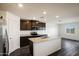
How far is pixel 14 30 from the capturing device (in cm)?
343

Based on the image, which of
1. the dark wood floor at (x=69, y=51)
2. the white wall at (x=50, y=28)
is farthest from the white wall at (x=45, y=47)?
the white wall at (x=50, y=28)

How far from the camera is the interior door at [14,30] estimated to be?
3.03 meters

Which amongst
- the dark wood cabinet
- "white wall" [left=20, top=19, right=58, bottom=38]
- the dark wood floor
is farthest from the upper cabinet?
the dark wood floor

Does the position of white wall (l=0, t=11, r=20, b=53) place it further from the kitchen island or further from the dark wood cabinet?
the kitchen island

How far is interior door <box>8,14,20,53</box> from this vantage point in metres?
3.03

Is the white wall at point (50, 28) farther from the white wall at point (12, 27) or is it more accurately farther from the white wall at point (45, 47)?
the white wall at point (12, 27)

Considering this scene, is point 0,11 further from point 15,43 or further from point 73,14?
point 73,14

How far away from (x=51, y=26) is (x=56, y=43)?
1.65 meters

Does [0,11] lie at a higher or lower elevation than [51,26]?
higher

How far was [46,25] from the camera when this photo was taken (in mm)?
2600

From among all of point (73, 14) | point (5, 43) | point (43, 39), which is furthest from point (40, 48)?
point (73, 14)

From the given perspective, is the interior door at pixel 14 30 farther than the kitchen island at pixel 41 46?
Yes

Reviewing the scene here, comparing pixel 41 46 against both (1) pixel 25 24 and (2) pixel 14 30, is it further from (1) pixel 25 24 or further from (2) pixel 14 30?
(2) pixel 14 30

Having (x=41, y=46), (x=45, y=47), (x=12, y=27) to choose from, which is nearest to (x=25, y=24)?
(x=12, y=27)
